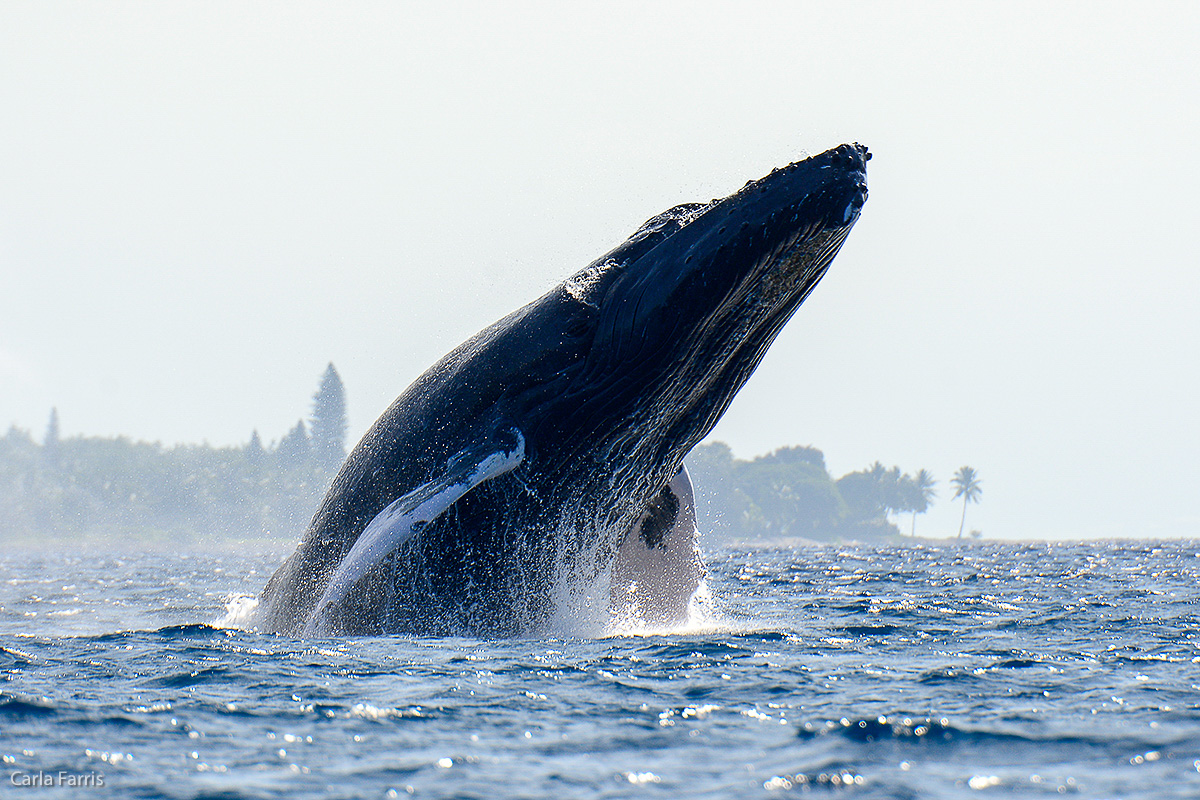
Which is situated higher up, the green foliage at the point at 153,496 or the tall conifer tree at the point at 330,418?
the tall conifer tree at the point at 330,418

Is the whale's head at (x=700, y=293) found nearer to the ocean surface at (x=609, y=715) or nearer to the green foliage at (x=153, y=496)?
the ocean surface at (x=609, y=715)

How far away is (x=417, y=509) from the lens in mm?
6770

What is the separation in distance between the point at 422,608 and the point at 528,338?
2026 millimetres

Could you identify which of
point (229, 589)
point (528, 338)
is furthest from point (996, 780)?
point (229, 589)

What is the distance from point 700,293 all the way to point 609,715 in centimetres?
299

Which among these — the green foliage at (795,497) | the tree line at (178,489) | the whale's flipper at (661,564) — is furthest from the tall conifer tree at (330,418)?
the whale's flipper at (661,564)

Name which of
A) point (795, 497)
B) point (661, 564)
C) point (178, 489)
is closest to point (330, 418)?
point (178, 489)

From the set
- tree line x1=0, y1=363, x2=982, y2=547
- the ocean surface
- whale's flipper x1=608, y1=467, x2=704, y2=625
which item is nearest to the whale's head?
whale's flipper x1=608, y1=467, x2=704, y2=625

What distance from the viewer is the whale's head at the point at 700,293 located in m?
6.58

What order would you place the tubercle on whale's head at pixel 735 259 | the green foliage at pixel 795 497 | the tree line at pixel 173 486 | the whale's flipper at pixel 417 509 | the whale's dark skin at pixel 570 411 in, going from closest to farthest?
the tubercle on whale's head at pixel 735 259
the whale's flipper at pixel 417 509
the whale's dark skin at pixel 570 411
the tree line at pixel 173 486
the green foliage at pixel 795 497

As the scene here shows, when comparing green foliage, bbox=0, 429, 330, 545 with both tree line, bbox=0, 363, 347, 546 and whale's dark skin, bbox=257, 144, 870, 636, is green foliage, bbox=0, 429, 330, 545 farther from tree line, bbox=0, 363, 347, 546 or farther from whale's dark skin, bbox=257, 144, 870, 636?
whale's dark skin, bbox=257, 144, 870, 636

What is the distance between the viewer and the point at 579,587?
8180 mm

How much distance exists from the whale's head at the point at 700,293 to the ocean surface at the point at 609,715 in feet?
5.38

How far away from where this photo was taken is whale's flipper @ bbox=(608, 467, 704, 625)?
885 cm
